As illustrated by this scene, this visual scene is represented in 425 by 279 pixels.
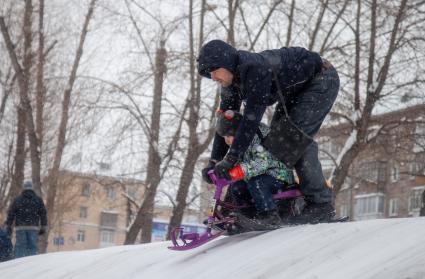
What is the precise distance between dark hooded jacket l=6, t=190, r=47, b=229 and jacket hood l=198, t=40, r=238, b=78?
7235mm

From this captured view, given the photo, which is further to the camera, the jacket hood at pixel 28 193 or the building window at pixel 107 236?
the building window at pixel 107 236

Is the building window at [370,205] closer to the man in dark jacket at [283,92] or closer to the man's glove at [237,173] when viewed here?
the man in dark jacket at [283,92]

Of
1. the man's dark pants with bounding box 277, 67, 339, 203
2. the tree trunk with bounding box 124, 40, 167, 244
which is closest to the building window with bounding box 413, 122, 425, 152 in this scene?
the tree trunk with bounding box 124, 40, 167, 244

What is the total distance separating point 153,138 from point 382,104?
5515mm

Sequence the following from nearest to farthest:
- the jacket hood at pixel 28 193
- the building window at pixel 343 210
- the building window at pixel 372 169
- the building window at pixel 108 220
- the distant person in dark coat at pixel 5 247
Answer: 1. the distant person in dark coat at pixel 5 247
2. the jacket hood at pixel 28 193
3. the building window at pixel 372 169
4. the building window at pixel 343 210
5. the building window at pixel 108 220

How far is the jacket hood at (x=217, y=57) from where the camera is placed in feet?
14.0

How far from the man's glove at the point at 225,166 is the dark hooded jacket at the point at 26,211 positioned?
7.13 metres

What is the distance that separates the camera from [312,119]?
4562 mm

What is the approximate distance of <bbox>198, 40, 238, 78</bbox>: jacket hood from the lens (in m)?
4.26

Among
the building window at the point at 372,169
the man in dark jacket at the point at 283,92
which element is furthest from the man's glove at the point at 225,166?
the building window at the point at 372,169

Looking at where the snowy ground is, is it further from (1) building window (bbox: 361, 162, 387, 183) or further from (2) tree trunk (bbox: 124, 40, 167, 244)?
(1) building window (bbox: 361, 162, 387, 183)

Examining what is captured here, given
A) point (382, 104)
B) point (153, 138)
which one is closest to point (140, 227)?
point (153, 138)

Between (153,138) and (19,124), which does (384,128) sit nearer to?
(153,138)

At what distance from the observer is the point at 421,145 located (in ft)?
48.7
